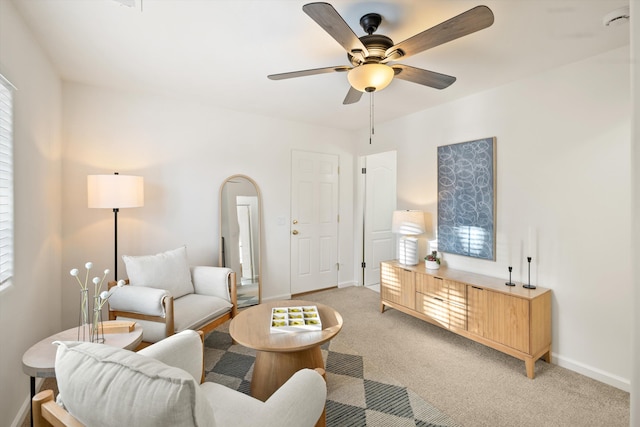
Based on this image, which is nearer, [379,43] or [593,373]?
[379,43]

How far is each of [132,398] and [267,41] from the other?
85.0 inches

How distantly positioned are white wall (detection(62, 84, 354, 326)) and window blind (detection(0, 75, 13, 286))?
1.19m

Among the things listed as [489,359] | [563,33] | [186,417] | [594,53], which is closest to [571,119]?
[594,53]

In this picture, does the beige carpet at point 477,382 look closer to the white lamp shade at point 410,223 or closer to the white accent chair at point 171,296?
the white accent chair at point 171,296

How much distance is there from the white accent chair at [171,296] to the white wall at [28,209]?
486 mm

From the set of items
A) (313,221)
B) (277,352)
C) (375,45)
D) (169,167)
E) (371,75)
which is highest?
(375,45)

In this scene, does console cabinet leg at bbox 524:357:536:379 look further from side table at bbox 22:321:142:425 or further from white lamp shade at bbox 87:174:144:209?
white lamp shade at bbox 87:174:144:209

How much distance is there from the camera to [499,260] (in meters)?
2.91

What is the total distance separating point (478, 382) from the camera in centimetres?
225

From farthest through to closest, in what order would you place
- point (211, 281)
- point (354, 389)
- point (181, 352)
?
point (211, 281)
point (354, 389)
point (181, 352)

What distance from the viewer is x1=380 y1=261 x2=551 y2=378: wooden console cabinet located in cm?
235

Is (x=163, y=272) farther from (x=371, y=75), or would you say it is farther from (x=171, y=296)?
(x=371, y=75)

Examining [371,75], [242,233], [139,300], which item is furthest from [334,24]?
[242,233]

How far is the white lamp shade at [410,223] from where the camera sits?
3.39 metres
